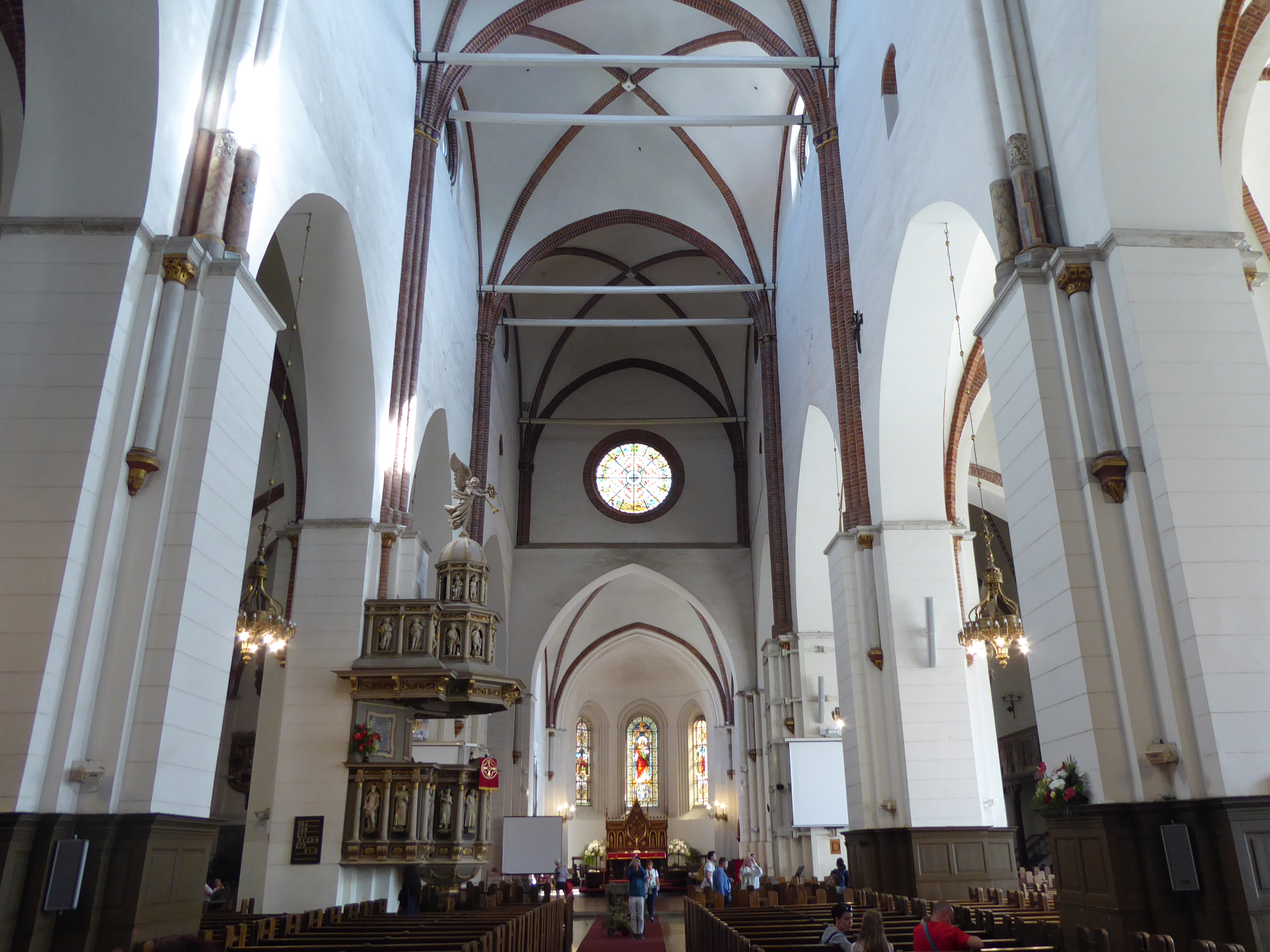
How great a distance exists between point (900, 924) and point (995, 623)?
150 inches

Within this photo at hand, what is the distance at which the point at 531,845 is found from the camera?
17219 millimetres

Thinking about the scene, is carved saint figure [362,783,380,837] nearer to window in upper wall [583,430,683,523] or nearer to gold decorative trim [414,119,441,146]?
gold decorative trim [414,119,441,146]

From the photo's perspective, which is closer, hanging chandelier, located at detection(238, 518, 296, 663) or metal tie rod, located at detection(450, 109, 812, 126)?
hanging chandelier, located at detection(238, 518, 296, 663)

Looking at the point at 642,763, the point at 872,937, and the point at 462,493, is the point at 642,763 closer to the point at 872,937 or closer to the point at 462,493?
the point at 462,493

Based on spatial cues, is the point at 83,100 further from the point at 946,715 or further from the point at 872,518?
the point at 946,715

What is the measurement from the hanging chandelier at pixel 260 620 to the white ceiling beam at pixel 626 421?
14.8 meters

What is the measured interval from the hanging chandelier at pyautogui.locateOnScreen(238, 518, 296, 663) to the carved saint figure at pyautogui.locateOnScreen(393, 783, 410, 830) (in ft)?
6.83

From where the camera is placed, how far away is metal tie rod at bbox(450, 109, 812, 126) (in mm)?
15641

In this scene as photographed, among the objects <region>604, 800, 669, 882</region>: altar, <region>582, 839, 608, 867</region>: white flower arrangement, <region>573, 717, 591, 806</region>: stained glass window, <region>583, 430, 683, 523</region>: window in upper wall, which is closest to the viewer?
<region>583, 430, 683, 523</region>: window in upper wall

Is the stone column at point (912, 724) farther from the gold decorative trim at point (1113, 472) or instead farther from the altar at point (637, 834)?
the altar at point (637, 834)

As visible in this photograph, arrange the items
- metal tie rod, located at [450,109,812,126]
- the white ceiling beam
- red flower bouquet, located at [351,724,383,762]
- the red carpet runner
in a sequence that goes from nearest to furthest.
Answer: red flower bouquet, located at [351,724,383,762] → the red carpet runner → metal tie rod, located at [450,109,812,126] → the white ceiling beam

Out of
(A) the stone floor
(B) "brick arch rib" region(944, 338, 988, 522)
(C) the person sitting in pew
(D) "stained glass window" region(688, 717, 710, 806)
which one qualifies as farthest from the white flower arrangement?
(C) the person sitting in pew

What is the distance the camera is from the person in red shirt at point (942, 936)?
5379 mm

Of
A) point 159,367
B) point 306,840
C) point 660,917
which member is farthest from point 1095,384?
point 660,917
